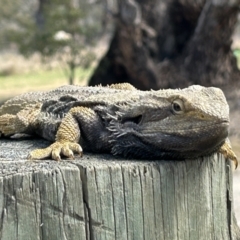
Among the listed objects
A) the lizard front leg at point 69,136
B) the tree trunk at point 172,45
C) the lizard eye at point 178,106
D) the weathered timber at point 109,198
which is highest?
the tree trunk at point 172,45

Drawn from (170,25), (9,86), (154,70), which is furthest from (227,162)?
(9,86)

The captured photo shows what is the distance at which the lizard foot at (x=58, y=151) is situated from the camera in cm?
301

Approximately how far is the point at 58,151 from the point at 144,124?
461mm

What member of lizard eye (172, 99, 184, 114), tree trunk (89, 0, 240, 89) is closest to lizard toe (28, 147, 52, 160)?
lizard eye (172, 99, 184, 114)

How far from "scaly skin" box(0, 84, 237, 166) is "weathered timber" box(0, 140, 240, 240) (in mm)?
87

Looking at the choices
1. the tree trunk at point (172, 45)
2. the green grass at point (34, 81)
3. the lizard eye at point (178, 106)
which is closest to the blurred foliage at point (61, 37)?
the green grass at point (34, 81)

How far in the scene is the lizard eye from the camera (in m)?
2.92

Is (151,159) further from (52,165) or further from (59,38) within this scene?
(59,38)

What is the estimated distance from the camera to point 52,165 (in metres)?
Result: 2.88

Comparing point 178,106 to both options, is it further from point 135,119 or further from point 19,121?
point 19,121

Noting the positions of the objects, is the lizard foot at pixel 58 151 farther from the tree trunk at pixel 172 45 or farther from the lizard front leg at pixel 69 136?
the tree trunk at pixel 172 45

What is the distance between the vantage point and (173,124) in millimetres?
2957

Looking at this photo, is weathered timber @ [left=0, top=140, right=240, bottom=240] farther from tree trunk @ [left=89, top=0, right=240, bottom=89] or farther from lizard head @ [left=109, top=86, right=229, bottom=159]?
tree trunk @ [left=89, top=0, right=240, bottom=89]

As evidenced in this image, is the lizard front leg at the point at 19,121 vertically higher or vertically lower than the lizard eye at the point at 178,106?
lower
